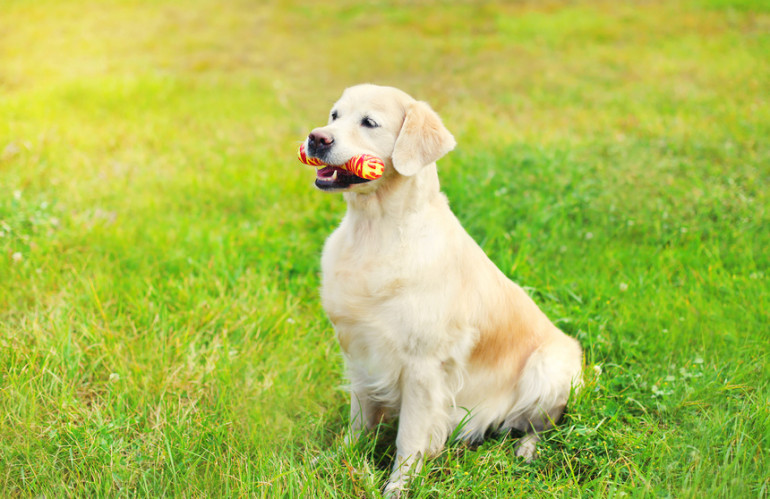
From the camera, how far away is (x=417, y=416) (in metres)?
2.66

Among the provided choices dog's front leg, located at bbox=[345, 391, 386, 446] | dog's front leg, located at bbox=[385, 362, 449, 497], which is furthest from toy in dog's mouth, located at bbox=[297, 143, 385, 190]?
dog's front leg, located at bbox=[345, 391, 386, 446]

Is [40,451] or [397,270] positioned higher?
[397,270]

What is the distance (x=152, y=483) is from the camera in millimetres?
2451

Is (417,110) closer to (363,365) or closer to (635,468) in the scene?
(363,365)

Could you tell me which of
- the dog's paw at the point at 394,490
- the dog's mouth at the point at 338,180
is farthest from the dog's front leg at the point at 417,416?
the dog's mouth at the point at 338,180

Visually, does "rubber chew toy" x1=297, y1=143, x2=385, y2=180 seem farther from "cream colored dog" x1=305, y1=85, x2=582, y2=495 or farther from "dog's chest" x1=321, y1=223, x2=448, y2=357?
"dog's chest" x1=321, y1=223, x2=448, y2=357

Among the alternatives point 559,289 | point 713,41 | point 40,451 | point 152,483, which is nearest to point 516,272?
point 559,289

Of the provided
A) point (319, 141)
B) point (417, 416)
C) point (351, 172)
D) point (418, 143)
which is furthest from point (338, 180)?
point (417, 416)

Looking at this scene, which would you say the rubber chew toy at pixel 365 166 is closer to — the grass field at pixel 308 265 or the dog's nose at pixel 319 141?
the dog's nose at pixel 319 141

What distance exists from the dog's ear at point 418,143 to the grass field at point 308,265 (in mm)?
1284

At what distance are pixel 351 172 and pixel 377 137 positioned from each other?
234 mm

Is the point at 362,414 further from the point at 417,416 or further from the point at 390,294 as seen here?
the point at 390,294

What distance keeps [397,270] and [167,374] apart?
137cm

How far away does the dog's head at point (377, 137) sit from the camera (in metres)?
2.55
